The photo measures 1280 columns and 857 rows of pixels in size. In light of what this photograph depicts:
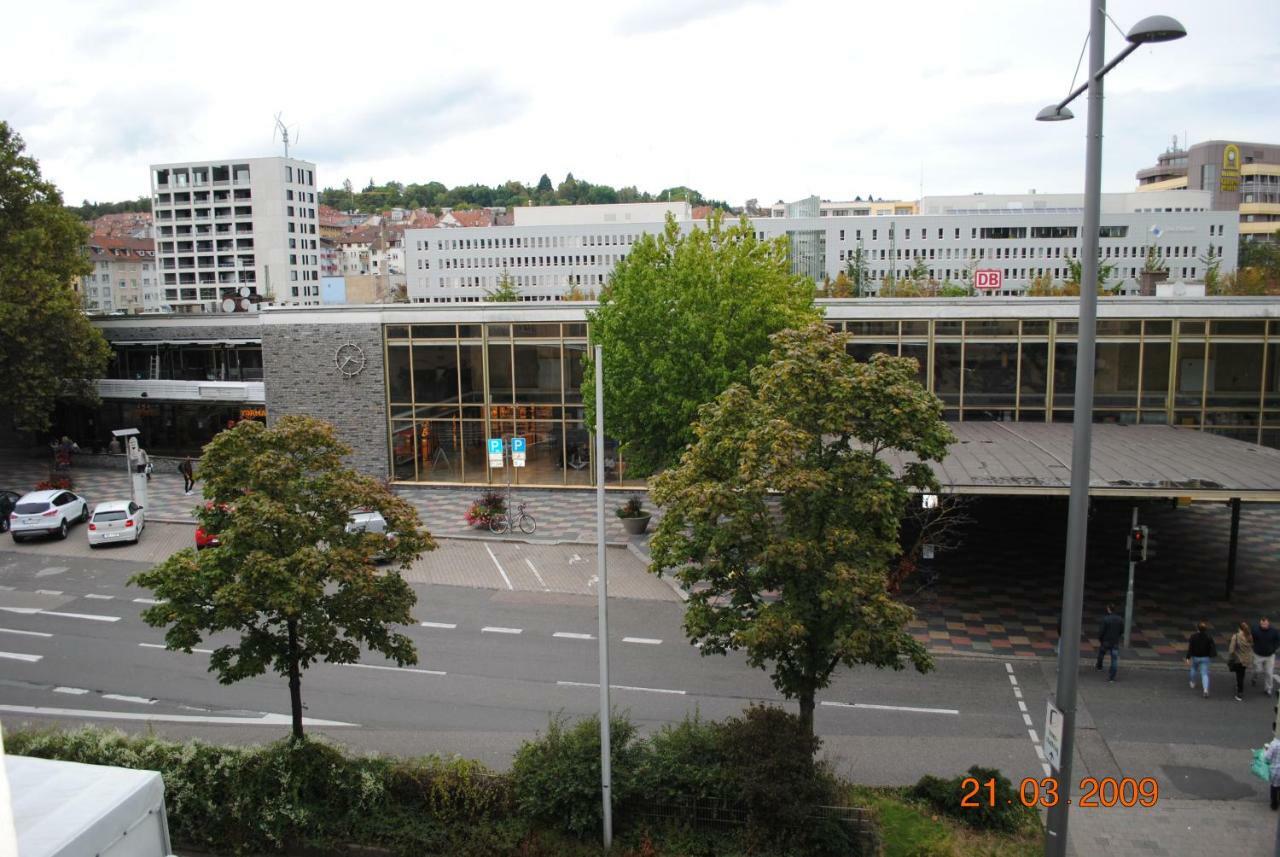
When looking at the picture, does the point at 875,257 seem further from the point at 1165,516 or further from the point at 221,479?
the point at 221,479

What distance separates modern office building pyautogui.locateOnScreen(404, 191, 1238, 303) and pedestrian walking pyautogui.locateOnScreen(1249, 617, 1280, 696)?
4068 inches

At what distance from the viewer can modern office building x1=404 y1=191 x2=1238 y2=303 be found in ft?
403

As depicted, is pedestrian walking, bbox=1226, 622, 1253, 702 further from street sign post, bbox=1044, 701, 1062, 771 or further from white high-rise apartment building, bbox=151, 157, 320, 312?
white high-rise apartment building, bbox=151, 157, 320, 312

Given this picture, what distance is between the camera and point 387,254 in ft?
532

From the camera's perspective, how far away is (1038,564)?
2623cm

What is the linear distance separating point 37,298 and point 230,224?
103 metres

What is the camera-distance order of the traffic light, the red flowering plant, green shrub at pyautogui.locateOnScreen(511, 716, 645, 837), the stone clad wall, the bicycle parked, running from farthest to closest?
the stone clad wall → the red flowering plant → the bicycle parked → the traffic light → green shrub at pyautogui.locateOnScreen(511, 716, 645, 837)

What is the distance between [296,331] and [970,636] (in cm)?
2620

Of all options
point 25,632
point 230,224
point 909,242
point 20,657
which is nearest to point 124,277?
Answer: point 230,224

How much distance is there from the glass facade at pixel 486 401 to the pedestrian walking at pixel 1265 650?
2154 cm

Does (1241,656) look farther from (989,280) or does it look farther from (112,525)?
(112,525)

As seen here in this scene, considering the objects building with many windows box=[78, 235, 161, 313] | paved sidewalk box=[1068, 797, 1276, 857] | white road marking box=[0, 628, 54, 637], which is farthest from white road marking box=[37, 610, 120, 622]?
building with many windows box=[78, 235, 161, 313]

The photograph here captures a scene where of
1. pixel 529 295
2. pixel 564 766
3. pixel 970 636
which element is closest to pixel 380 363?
pixel 970 636

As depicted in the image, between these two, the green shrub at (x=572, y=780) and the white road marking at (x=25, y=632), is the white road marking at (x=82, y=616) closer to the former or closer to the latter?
the white road marking at (x=25, y=632)
